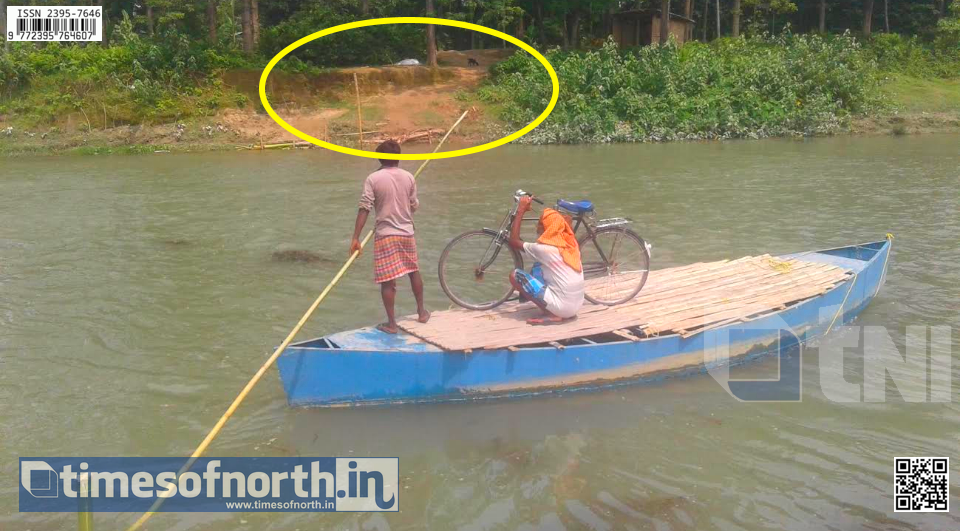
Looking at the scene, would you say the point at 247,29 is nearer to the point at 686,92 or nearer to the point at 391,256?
the point at 686,92

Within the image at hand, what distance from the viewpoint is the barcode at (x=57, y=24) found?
29578 mm

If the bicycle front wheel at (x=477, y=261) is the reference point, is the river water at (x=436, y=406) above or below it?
below

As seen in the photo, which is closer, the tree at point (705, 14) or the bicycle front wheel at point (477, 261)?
the bicycle front wheel at point (477, 261)

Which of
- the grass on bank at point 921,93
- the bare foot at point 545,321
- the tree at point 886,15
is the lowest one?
the bare foot at point 545,321

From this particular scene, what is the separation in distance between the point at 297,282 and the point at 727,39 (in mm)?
26775

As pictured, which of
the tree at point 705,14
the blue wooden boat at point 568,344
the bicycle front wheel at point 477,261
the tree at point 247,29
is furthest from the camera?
the tree at point 705,14

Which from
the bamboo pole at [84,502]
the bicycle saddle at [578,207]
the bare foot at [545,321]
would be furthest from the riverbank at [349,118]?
the bamboo pole at [84,502]

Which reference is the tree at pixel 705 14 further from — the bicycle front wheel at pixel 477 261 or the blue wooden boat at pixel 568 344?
the bicycle front wheel at pixel 477 261

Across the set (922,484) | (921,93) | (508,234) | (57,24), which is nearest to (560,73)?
(921,93)

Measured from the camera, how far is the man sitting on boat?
6.00 m

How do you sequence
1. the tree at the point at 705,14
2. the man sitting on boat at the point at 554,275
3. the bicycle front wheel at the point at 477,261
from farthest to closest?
the tree at the point at 705,14
the bicycle front wheel at the point at 477,261
the man sitting on boat at the point at 554,275

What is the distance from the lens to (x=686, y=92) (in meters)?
25.7

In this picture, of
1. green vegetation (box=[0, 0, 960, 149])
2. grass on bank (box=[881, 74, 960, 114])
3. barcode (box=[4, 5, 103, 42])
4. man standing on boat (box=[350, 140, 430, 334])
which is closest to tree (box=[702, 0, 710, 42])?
green vegetation (box=[0, 0, 960, 149])

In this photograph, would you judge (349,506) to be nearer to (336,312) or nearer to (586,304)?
(586,304)
